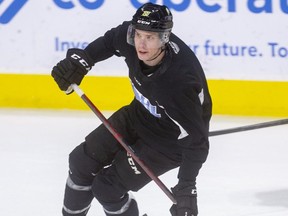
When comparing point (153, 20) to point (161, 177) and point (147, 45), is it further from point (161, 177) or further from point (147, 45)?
point (161, 177)

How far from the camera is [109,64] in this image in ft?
17.2

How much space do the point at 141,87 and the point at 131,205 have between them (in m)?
0.54

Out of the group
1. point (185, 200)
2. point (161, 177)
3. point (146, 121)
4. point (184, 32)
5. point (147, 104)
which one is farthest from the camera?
point (184, 32)

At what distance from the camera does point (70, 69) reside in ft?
10.3

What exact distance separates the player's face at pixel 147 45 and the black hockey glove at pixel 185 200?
45cm

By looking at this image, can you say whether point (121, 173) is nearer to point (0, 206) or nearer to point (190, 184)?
point (190, 184)

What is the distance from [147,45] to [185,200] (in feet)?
1.76

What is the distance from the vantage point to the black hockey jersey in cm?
280

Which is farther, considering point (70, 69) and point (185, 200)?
point (70, 69)

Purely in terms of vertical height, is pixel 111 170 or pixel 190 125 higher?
pixel 190 125

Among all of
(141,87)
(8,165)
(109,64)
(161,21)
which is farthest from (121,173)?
(109,64)

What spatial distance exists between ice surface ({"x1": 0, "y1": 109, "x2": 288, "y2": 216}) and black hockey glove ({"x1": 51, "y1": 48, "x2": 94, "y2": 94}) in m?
0.79

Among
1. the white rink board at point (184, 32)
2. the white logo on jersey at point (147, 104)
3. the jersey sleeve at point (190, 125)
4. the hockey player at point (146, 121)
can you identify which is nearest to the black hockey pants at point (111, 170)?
the hockey player at point (146, 121)

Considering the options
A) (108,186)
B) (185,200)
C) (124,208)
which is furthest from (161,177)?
(185,200)
